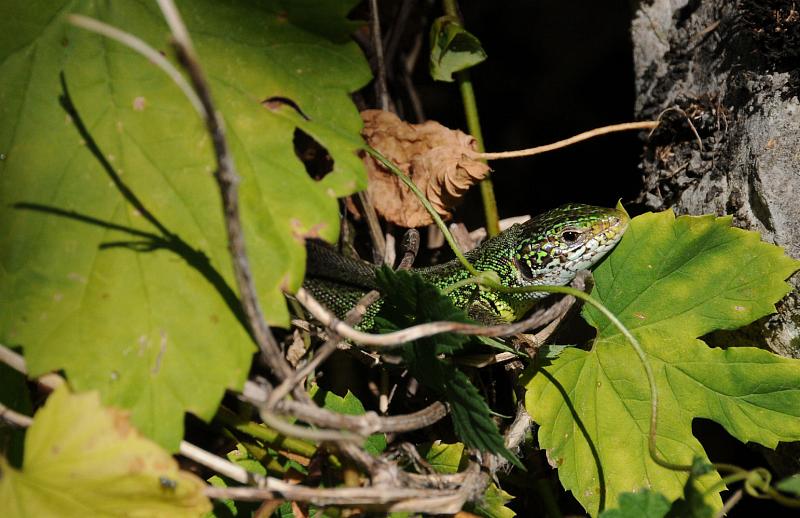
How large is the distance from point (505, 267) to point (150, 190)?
1.51 meters

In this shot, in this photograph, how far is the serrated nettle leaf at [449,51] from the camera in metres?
2.63

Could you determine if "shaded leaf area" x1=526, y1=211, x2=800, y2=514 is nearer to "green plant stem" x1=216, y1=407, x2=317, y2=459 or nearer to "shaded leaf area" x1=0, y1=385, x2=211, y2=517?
"green plant stem" x1=216, y1=407, x2=317, y2=459

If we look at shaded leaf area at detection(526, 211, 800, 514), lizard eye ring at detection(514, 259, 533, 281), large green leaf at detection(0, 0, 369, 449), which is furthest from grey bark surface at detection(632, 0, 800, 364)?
large green leaf at detection(0, 0, 369, 449)

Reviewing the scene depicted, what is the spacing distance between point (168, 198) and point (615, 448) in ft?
4.53

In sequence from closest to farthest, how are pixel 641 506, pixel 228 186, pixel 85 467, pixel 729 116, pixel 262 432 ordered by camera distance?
pixel 228 186, pixel 85 467, pixel 641 506, pixel 262 432, pixel 729 116

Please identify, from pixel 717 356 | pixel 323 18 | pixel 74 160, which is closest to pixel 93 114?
pixel 74 160

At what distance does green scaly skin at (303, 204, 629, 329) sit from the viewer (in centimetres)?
257

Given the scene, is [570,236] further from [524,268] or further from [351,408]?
[351,408]

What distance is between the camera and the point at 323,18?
1.76 metres

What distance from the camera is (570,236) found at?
2553mm

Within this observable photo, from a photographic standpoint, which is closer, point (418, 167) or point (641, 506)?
point (641, 506)

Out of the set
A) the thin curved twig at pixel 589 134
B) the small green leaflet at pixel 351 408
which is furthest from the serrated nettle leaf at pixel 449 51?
the small green leaflet at pixel 351 408

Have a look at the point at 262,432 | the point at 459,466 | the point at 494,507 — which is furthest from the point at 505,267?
the point at 262,432

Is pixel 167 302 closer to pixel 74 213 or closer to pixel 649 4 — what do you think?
pixel 74 213
